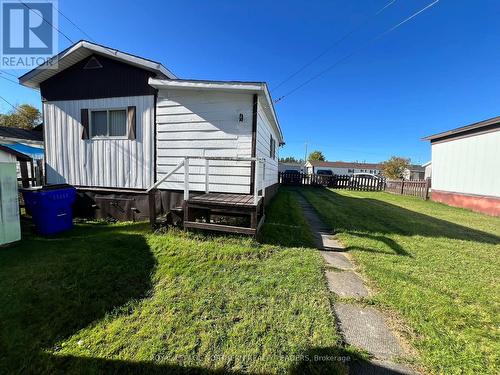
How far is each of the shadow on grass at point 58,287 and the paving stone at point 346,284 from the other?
8.16 feet

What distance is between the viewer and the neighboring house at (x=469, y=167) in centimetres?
934

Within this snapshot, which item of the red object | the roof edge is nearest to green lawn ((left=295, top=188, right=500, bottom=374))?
the roof edge

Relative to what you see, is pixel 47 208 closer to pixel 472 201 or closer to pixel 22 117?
pixel 472 201

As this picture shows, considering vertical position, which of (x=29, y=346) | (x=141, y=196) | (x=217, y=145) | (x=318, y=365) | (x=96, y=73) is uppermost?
(x=96, y=73)

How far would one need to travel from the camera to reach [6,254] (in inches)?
153

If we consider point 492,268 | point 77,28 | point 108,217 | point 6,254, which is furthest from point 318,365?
point 77,28

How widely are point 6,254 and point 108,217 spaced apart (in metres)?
2.50

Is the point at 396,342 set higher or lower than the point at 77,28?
lower

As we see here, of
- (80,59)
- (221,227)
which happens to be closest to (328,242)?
(221,227)

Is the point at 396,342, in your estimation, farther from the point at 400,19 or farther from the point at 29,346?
the point at 400,19

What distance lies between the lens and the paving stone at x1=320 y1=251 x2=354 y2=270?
3.63m

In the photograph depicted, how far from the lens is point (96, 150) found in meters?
6.39

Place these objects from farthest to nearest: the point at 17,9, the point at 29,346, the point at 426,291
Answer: the point at 17,9 → the point at 426,291 → the point at 29,346

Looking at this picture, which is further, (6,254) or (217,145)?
(217,145)
